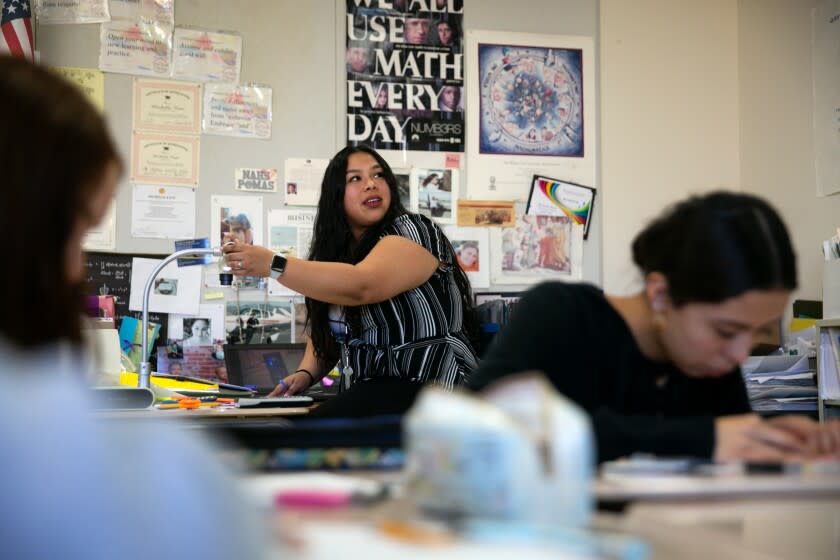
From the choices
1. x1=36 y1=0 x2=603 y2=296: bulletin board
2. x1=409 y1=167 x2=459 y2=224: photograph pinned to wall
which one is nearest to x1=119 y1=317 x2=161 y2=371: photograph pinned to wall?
x1=36 y1=0 x2=603 y2=296: bulletin board

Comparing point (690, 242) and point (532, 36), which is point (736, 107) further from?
point (690, 242)

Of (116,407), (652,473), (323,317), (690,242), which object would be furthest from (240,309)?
(652,473)

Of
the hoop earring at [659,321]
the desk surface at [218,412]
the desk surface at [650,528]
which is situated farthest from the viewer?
the desk surface at [218,412]

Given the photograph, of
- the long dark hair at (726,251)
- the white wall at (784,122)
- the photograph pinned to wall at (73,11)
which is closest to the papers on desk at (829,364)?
the white wall at (784,122)

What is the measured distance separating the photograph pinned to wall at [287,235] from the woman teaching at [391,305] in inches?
34.3

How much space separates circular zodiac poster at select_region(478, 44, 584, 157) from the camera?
11.7 ft

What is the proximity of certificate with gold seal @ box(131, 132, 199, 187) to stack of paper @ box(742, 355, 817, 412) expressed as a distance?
1.99 meters

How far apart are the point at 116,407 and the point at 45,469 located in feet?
6.11

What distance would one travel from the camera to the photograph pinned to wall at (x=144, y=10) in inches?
129

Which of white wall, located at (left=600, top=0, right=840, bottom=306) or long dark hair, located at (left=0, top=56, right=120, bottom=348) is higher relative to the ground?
white wall, located at (left=600, top=0, right=840, bottom=306)

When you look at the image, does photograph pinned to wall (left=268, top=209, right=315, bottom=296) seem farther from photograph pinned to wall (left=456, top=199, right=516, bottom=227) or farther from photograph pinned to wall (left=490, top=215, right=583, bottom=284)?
photograph pinned to wall (left=490, top=215, right=583, bottom=284)

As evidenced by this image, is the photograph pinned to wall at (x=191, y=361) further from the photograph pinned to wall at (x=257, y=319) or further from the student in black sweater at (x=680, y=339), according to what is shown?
the student in black sweater at (x=680, y=339)

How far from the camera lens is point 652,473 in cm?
83

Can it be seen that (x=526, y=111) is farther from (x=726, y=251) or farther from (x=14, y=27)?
(x=726, y=251)
